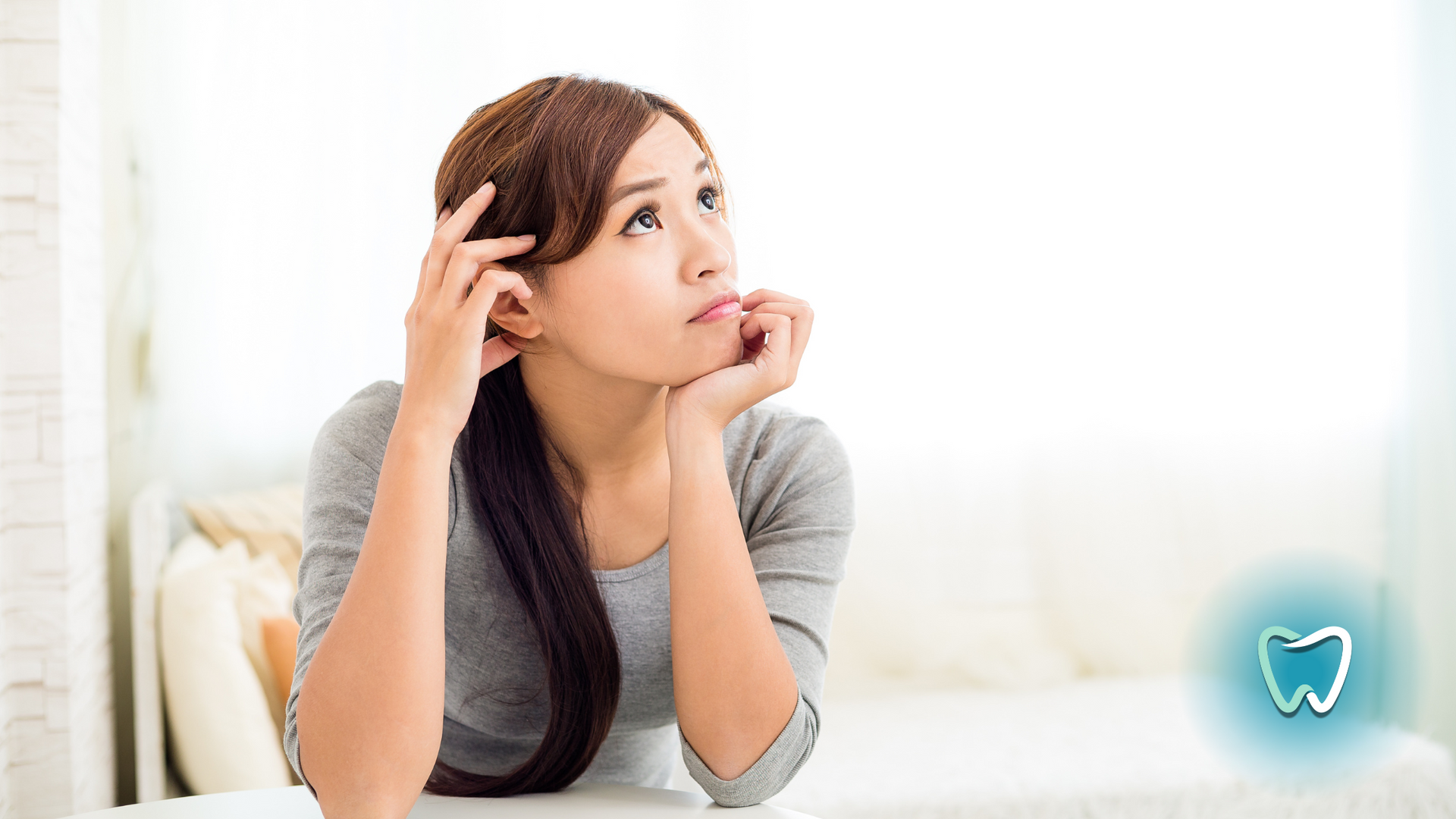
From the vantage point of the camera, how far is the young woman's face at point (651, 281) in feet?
2.68

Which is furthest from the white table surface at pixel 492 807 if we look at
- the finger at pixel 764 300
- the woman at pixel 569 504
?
the finger at pixel 764 300

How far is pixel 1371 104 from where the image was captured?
7.61 ft

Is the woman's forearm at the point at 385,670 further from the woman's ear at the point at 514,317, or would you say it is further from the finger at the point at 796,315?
the finger at the point at 796,315

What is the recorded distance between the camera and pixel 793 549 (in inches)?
34.8

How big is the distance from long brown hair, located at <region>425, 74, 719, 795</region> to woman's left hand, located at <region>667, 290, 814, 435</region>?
16 cm

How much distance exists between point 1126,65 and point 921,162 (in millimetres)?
575

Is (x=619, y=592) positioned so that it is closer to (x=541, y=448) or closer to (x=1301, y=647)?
(x=541, y=448)

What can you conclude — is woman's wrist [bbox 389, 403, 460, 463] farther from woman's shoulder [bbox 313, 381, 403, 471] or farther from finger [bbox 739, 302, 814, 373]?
finger [bbox 739, 302, 814, 373]

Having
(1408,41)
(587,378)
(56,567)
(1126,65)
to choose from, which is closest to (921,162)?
(1126,65)

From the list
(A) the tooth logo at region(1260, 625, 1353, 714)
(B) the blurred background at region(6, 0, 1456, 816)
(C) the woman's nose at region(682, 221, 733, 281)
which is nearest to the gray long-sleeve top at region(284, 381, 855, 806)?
(C) the woman's nose at region(682, 221, 733, 281)

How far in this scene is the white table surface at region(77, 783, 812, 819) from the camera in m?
0.69

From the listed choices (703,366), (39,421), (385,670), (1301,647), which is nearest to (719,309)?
(703,366)

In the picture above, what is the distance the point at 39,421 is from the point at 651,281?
3.71 ft

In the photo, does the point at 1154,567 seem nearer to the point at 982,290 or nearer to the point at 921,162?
the point at 982,290
